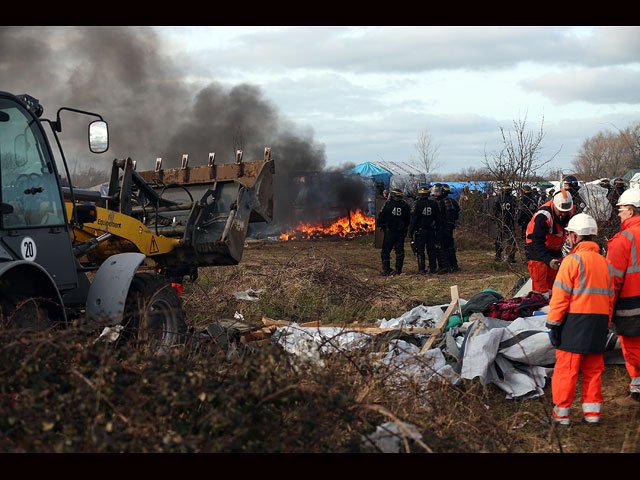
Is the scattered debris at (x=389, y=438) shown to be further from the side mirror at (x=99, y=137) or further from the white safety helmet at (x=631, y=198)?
the white safety helmet at (x=631, y=198)

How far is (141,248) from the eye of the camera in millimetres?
6816

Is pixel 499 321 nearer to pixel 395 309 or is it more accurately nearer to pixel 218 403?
pixel 395 309

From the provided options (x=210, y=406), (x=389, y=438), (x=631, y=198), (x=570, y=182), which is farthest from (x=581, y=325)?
(x=570, y=182)

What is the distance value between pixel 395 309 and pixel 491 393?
10.9 feet

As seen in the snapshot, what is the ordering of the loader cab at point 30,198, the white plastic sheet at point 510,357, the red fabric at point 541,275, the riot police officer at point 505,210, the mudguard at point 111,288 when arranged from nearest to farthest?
1. the loader cab at point 30,198
2. the mudguard at point 111,288
3. the white plastic sheet at point 510,357
4. the red fabric at point 541,275
5. the riot police officer at point 505,210

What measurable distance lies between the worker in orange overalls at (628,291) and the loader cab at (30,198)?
4528 millimetres

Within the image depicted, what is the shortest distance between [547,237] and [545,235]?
0.51ft

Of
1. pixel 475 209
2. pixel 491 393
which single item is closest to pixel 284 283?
pixel 491 393

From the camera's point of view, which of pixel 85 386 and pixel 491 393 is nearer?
pixel 85 386

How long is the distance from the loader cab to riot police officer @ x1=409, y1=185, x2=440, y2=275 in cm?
1087

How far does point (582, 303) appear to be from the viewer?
16.9 feet

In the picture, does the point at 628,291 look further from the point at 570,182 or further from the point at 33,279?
the point at 570,182

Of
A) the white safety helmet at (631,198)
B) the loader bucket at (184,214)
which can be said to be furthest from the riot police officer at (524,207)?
the white safety helmet at (631,198)

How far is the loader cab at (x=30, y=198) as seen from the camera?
461 centimetres
